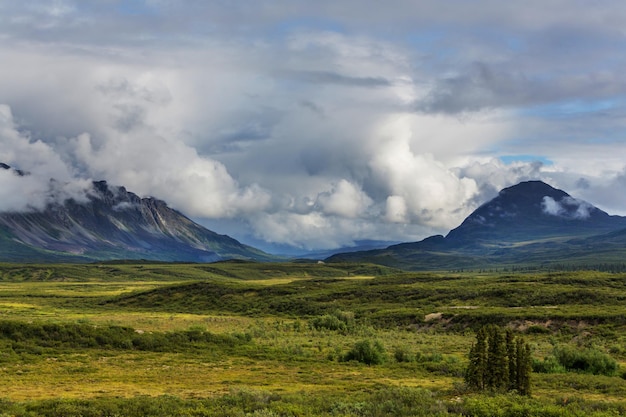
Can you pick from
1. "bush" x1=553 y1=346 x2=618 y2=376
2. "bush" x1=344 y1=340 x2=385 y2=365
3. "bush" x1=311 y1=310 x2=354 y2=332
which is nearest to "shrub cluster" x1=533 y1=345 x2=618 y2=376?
"bush" x1=553 y1=346 x2=618 y2=376

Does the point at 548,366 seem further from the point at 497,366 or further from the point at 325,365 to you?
the point at 325,365

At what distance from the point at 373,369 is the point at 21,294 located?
485 feet

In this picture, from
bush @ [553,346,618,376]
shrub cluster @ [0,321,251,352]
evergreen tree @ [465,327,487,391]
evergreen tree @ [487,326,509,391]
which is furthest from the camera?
shrub cluster @ [0,321,251,352]

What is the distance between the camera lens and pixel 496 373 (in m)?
30.6

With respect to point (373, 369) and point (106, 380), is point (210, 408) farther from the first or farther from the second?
point (373, 369)

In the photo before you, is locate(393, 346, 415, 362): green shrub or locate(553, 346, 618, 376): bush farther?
locate(393, 346, 415, 362): green shrub

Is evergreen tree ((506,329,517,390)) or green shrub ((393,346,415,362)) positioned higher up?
evergreen tree ((506,329,517,390))

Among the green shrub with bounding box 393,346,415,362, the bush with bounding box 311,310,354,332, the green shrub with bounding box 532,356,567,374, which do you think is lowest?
the bush with bounding box 311,310,354,332

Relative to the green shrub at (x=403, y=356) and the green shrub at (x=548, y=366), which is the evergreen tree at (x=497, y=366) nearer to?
the green shrub at (x=548, y=366)

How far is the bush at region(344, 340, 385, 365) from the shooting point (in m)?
46.9

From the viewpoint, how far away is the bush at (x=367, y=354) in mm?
46875

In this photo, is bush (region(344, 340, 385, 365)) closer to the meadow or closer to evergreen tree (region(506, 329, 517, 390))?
the meadow

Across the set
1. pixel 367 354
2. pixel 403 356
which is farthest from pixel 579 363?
pixel 367 354

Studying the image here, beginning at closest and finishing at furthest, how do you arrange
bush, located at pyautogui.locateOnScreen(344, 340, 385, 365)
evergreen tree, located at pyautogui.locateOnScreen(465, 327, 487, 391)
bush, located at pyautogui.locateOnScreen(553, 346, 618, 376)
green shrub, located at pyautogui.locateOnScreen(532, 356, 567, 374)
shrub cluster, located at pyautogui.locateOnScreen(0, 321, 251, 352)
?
evergreen tree, located at pyautogui.locateOnScreen(465, 327, 487, 391), bush, located at pyautogui.locateOnScreen(553, 346, 618, 376), green shrub, located at pyautogui.locateOnScreen(532, 356, 567, 374), bush, located at pyautogui.locateOnScreen(344, 340, 385, 365), shrub cluster, located at pyautogui.locateOnScreen(0, 321, 251, 352)
